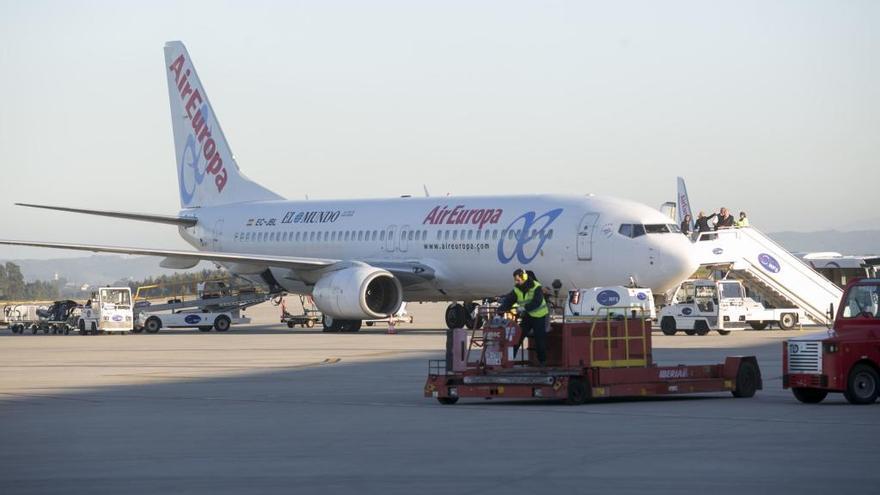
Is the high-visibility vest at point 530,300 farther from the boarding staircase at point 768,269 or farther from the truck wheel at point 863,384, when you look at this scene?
the boarding staircase at point 768,269

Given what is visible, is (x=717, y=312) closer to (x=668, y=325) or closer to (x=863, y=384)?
(x=668, y=325)

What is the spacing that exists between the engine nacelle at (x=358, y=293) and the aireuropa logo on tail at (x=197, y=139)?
9793 millimetres

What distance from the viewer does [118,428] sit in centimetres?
1505

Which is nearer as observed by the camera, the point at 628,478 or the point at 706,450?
the point at 628,478

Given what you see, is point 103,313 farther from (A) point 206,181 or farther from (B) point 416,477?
(B) point 416,477

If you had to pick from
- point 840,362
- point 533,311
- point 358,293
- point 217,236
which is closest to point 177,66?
point 217,236

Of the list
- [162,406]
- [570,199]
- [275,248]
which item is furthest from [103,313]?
[162,406]

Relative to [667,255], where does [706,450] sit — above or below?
below

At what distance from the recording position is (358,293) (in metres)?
38.4

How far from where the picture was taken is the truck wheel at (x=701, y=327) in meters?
36.9

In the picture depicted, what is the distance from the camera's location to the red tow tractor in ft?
57.2

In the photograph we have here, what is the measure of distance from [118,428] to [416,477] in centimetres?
513

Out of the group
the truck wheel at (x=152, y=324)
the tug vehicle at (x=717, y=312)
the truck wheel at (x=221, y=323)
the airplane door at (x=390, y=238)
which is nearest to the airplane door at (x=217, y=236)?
the truck wheel at (x=221, y=323)

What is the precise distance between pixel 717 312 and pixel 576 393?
2030 centimetres
